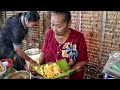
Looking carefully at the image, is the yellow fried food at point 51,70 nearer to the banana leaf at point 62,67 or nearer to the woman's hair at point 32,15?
the banana leaf at point 62,67

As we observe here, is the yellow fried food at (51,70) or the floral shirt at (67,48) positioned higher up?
the floral shirt at (67,48)

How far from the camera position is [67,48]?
135cm

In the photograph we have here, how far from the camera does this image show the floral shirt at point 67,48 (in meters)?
1.34

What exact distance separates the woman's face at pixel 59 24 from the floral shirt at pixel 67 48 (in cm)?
3

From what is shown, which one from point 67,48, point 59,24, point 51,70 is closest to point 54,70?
point 51,70

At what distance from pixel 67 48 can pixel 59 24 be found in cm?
15

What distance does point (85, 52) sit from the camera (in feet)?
4.49

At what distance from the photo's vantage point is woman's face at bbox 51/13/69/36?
132 centimetres

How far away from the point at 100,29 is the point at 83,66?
0.26m

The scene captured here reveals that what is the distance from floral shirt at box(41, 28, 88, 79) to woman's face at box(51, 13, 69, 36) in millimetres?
34

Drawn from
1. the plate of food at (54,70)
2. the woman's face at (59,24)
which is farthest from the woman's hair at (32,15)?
the plate of food at (54,70)

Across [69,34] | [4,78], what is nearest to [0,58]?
[4,78]

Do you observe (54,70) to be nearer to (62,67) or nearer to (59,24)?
(62,67)

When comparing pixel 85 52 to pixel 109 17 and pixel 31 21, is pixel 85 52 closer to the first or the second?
pixel 109 17
